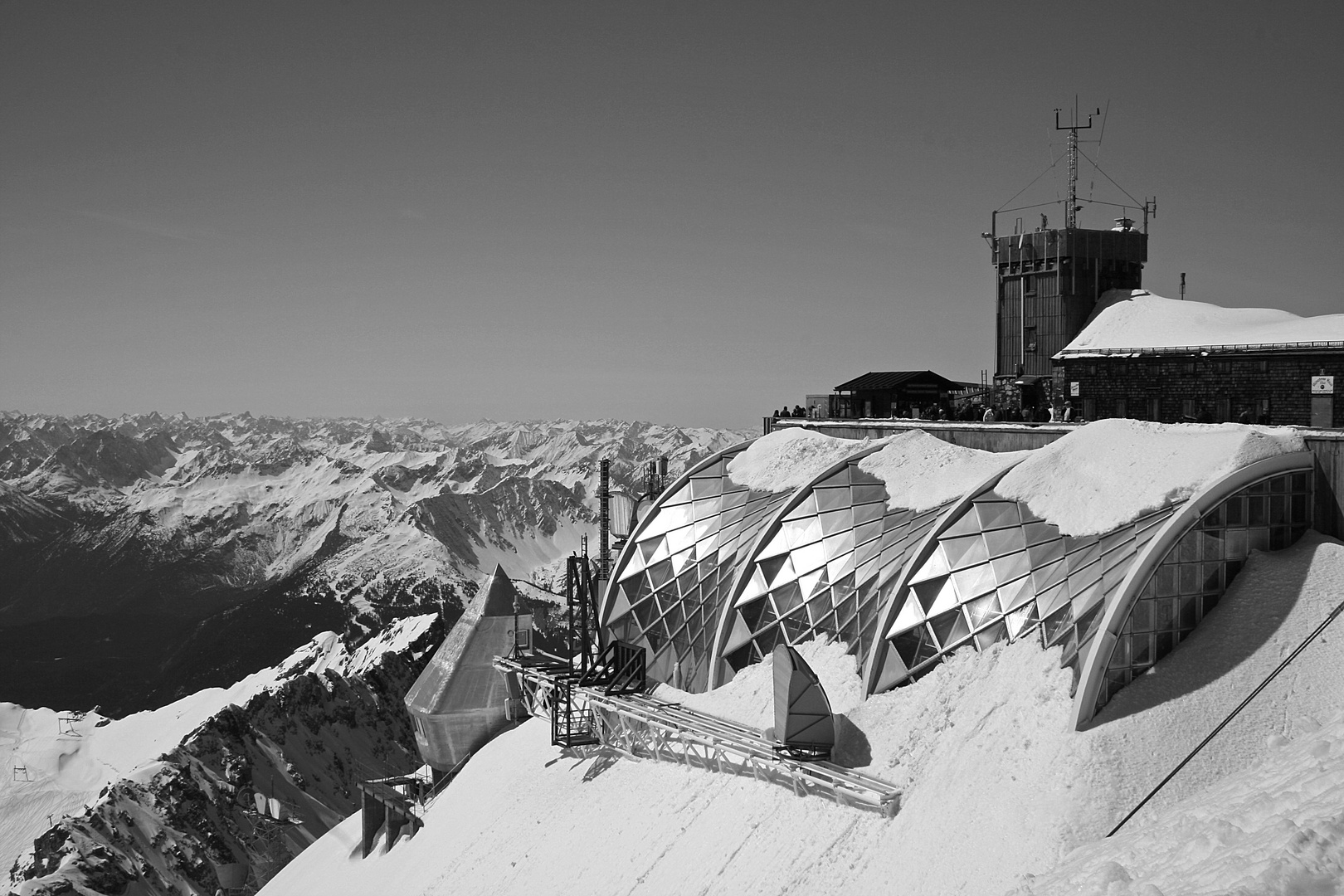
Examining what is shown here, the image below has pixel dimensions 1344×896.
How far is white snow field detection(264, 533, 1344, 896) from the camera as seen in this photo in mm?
11586

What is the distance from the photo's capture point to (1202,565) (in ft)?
66.8

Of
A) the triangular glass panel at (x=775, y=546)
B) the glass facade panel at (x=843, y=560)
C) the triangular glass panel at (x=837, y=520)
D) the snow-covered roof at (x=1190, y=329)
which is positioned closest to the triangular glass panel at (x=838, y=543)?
the glass facade panel at (x=843, y=560)

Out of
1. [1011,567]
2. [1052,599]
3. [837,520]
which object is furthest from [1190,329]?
[1052,599]

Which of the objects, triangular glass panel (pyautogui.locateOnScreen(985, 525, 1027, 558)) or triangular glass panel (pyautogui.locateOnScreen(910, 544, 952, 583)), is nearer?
triangular glass panel (pyautogui.locateOnScreen(985, 525, 1027, 558))

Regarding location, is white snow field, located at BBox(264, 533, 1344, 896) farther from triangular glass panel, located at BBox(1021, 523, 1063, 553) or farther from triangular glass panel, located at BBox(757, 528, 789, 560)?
triangular glass panel, located at BBox(757, 528, 789, 560)

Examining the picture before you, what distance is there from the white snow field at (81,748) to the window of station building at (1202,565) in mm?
94512

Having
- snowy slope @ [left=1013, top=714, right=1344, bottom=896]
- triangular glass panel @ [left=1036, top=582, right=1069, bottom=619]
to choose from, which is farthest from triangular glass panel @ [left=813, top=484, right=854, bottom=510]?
snowy slope @ [left=1013, top=714, right=1344, bottom=896]

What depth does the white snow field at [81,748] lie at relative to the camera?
97.2 m

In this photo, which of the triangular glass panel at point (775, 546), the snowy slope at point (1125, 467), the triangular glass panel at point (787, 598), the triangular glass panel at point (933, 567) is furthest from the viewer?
the triangular glass panel at point (775, 546)

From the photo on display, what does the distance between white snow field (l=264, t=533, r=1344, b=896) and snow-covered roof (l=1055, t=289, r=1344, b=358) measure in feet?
43.8

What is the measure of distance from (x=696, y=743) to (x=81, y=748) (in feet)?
355

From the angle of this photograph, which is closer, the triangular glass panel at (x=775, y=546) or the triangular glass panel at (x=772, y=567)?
the triangular glass panel at (x=772, y=567)

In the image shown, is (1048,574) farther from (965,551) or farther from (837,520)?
(837,520)

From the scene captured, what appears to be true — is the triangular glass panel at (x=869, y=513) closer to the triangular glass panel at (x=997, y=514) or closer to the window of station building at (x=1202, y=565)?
the triangular glass panel at (x=997, y=514)
